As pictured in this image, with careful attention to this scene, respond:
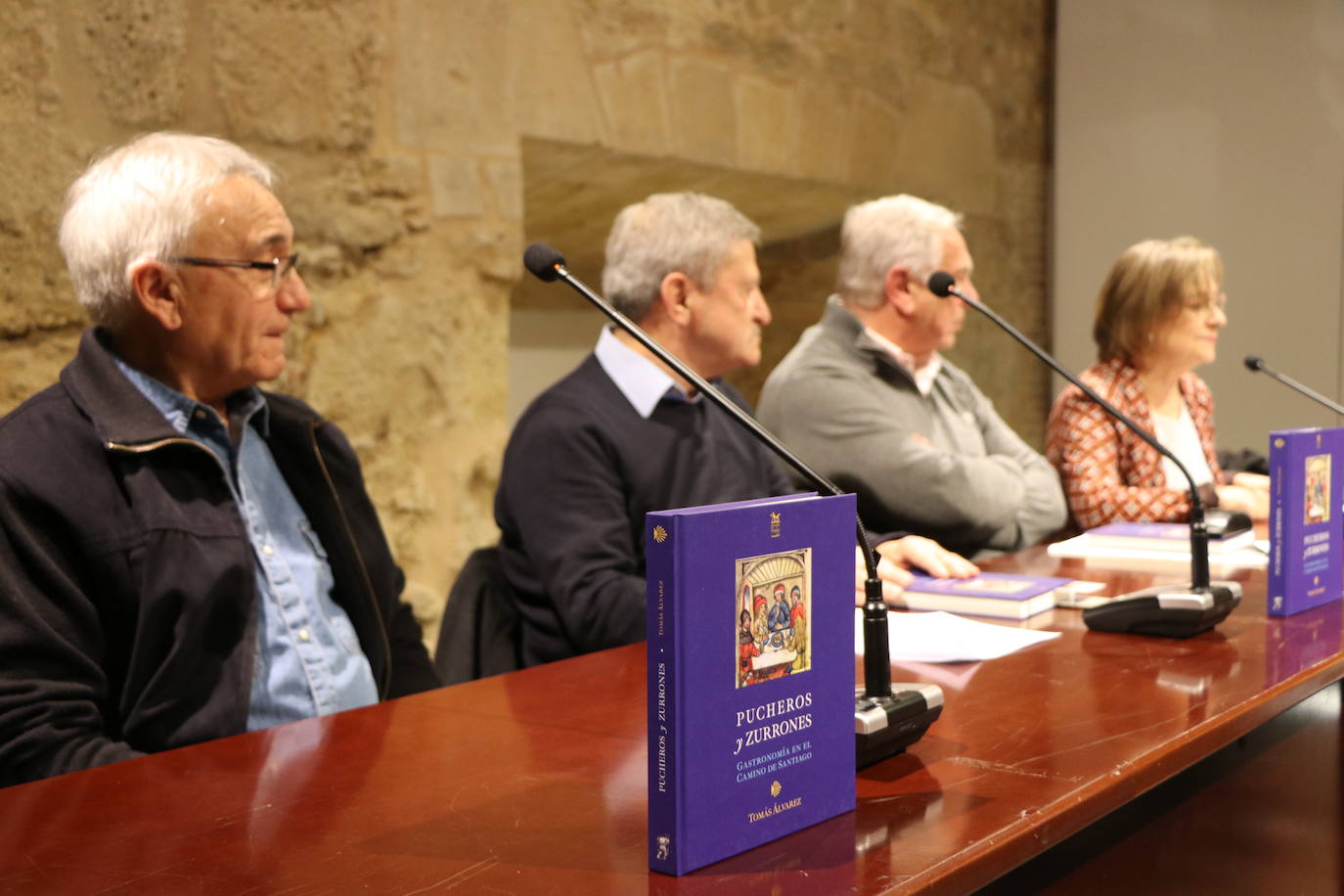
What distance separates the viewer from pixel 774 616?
0.86m

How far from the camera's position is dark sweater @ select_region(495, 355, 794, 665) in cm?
189

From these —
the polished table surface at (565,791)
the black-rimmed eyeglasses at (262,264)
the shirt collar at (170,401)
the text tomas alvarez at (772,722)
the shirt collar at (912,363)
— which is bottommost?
the polished table surface at (565,791)

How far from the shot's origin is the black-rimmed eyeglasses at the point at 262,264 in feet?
5.46

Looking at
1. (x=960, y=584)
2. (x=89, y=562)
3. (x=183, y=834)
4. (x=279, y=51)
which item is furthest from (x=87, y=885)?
(x=279, y=51)

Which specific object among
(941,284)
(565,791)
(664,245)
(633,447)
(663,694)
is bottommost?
(565,791)

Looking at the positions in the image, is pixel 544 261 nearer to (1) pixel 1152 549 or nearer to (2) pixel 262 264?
(2) pixel 262 264

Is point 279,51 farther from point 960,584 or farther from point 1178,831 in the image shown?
point 1178,831

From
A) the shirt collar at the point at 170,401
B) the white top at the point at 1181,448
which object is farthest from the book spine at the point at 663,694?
the white top at the point at 1181,448

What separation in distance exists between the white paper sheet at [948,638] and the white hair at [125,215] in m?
0.96

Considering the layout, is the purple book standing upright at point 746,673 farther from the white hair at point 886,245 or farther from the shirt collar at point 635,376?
the white hair at point 886,245

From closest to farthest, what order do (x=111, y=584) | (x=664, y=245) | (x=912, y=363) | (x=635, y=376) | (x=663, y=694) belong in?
(x=663, y=694) → (x=111, y=584) → (x=635, y=376) → (x=664, y=245) → (x=912, y=363)

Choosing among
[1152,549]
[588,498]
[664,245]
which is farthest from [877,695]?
[664,245]

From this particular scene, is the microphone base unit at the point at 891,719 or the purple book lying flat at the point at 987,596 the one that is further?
the purple book lying flat at the point at 987,596

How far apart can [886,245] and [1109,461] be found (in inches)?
26.1
